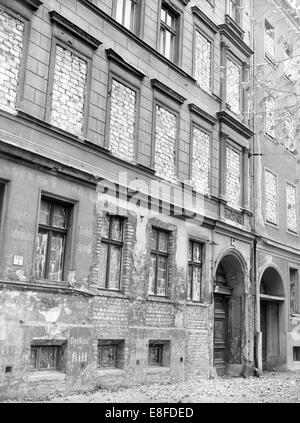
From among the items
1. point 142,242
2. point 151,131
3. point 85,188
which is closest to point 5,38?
point 85,188

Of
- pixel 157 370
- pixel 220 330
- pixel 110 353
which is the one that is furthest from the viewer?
pixel 220 330

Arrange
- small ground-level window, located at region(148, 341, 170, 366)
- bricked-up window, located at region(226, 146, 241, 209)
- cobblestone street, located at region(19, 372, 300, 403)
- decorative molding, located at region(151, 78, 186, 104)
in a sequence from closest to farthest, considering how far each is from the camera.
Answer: cobblestone street, located at region(19, 372, 300, 403) < small ground-level window, located at region(148, 341, 170, 366) < decorative molding, located at region(151, 78, 186, 104) < bricked-up window, located at region(226, 146, 241, 209)

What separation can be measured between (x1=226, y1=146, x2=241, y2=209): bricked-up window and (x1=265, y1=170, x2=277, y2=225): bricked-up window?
2107 mm

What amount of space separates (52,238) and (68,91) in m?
3.20

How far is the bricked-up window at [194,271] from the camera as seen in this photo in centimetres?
1392

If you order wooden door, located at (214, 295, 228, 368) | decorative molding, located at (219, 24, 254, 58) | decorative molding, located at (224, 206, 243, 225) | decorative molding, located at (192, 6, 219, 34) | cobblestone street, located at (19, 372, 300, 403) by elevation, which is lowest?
cobblestone street, located at (19, 372, 300, 403)

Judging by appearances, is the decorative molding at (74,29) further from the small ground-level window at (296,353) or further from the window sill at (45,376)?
the small ground-level window at (296,353)

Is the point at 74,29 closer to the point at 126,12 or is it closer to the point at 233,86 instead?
the point at 126,12

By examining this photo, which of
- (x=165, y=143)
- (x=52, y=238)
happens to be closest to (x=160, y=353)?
(x=52, y=238)

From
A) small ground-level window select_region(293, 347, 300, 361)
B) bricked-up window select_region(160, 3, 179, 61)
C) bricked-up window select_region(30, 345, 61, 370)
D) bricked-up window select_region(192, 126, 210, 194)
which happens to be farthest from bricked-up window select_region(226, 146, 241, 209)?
bricked-up window select_region(30, 345, 61, 370)

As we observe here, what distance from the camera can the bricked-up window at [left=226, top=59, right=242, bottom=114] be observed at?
56.8 feet

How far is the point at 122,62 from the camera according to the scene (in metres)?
12.2

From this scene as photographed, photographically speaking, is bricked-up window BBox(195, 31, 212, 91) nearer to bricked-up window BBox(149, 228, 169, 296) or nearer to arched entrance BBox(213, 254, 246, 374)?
bricked-up window BBox(149, 228, 169, 296)
